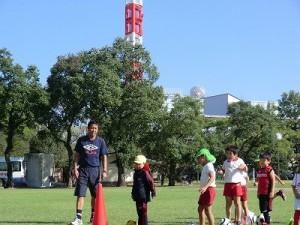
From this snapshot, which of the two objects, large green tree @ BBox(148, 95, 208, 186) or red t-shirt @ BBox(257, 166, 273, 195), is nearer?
red t-shirt @ BBox(257, 166, 273, 195)

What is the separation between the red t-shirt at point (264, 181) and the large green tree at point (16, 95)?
3167 cm

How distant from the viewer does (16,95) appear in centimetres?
3941

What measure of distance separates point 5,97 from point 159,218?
3124cm

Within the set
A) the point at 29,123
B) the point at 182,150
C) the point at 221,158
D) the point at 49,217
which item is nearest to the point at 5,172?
the point at 29,123

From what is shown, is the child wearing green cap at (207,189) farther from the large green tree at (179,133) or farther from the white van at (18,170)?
the white van at (18,170)

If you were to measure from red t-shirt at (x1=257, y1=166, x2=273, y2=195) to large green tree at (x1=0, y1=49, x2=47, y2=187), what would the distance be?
104 ft

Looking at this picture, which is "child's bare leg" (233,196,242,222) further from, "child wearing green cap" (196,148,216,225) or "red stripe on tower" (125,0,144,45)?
"red stripe on tower" (125,0,144,45)

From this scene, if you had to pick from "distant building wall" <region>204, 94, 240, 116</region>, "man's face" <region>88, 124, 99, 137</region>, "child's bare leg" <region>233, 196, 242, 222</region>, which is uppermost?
"distant building wall" <region>204, 94, 240, 116</region>

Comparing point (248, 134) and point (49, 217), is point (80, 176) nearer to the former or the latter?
point (49, 217)

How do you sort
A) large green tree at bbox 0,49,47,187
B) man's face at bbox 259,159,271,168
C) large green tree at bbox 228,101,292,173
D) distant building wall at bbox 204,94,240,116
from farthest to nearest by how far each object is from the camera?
distant building wall at bbox 204,94,240,116, large green tree at bbox 228,101,292,173, large green tree at bbox 0,49,47,187, man's face at bbox 259,159,271,168

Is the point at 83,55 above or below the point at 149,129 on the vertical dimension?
above

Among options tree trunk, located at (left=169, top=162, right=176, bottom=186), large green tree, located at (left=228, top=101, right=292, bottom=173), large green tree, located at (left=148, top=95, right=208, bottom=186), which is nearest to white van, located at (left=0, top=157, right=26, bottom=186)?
large green tree, located at (left=148, top=95, right=208, bottom=186)

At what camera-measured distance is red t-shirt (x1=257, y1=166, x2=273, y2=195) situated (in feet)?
31.7

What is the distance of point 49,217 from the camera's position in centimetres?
1089
